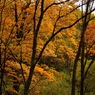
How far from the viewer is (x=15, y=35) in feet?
36.0

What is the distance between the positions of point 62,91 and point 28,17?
1652cm

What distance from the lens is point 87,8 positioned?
10391 mm

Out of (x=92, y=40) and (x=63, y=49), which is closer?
(x=63, y=49)

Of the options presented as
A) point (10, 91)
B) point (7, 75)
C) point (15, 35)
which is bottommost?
point (10, 91)

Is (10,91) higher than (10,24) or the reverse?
the reverse

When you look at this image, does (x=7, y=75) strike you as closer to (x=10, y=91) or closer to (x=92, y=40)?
(x=10, y=91)

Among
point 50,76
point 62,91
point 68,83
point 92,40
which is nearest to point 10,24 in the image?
point 50,76

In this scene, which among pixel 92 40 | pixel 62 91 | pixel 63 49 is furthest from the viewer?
pixel 62 91

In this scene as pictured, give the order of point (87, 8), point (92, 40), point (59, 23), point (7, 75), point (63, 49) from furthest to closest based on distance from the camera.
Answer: point (92, 40) → point (63, 49) → point (7, 75) → point (59, 23) → point (87, 8)

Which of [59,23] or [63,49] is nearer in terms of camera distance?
[59,23]

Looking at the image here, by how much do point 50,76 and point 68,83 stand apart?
1783cm

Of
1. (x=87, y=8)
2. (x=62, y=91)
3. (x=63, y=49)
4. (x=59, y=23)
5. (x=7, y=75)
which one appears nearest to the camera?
(x=87, y=8)

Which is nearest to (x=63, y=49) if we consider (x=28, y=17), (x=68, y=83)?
(x=28, y=17)

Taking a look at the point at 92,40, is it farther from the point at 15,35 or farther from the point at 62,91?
the point at 62,91
